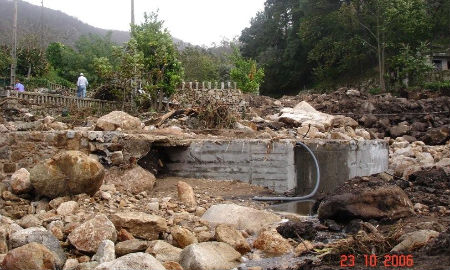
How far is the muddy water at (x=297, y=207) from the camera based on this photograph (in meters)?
6.97

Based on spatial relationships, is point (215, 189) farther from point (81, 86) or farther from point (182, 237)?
point (81, 86)

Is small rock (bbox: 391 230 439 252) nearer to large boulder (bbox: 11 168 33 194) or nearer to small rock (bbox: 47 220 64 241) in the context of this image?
small rock (bbox: 47 220 64 241)

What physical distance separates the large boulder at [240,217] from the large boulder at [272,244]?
668 millimetres

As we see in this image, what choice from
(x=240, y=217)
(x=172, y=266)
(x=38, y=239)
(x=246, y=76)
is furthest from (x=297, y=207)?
(x=246, y=76)

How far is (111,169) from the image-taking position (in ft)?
25.0

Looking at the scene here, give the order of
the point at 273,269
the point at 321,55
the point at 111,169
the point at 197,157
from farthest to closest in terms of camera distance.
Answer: the point at 321,55 → the point at 197,157 → the point at 111,169 → the point at 273,269

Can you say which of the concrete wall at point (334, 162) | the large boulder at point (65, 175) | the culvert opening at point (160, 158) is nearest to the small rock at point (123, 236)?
the large boulder at point (65, 175)

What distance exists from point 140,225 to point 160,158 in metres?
3.43

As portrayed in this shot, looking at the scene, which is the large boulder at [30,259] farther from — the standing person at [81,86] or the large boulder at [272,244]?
the standing person at [81,86]

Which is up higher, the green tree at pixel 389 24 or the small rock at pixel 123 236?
the green tree at pixel 389 24

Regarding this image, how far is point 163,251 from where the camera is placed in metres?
4.69

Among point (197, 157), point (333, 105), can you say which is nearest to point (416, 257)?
point (197, 157)

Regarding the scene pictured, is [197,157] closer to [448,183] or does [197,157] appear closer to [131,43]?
[448,183]

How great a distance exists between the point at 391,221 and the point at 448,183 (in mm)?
2782
